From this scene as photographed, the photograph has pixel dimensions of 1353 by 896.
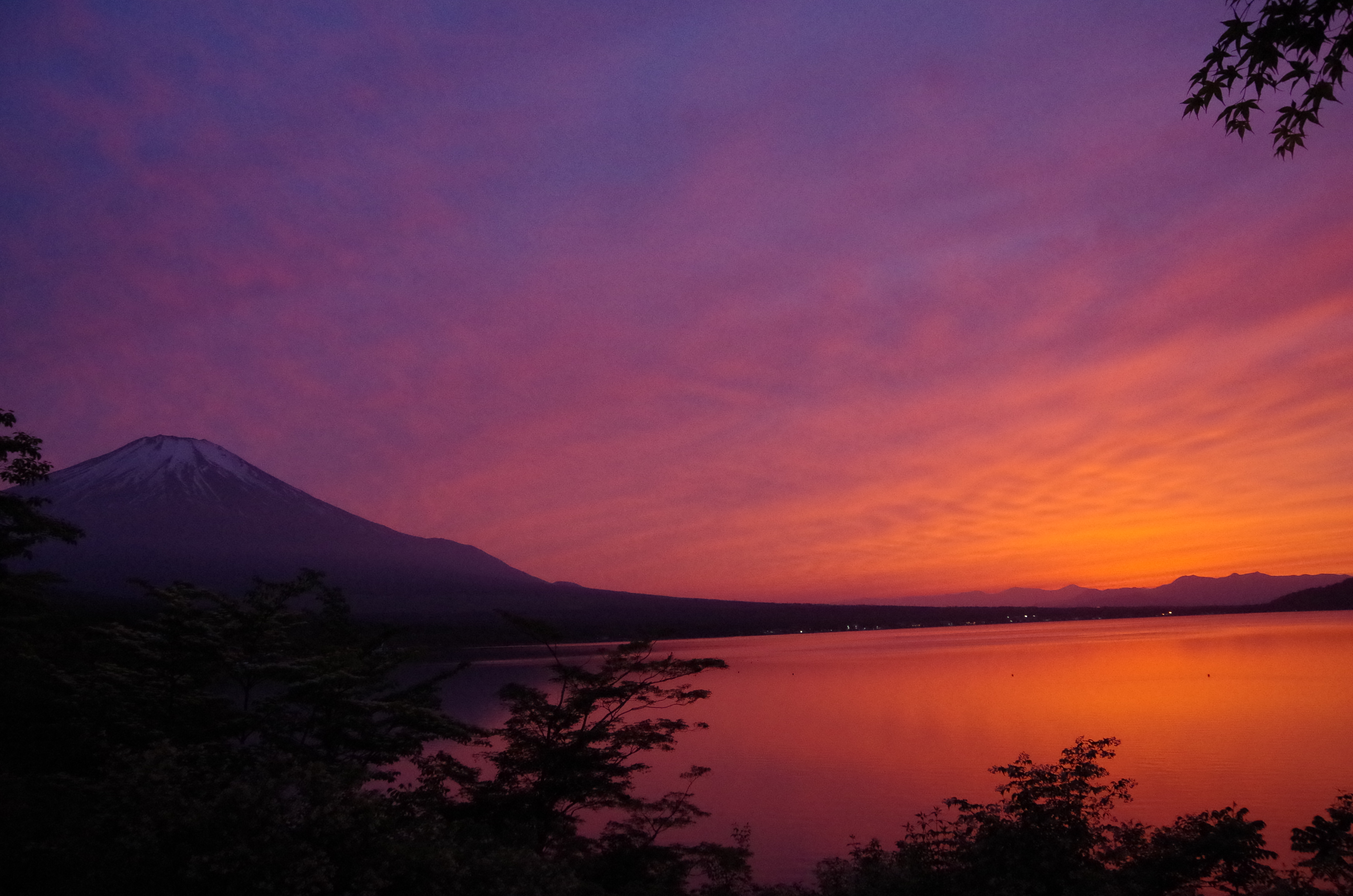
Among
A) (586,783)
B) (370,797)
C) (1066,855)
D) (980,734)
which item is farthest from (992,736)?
(370,797)

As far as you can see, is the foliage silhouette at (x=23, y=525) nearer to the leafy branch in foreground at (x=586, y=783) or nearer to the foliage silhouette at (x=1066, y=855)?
the leafy branch in foreground at (x=586, y=783)

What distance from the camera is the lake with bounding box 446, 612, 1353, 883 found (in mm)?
21547

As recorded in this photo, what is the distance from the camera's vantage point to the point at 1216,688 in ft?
145

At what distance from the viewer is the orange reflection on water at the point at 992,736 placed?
2162cm

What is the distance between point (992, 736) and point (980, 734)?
2.14ft

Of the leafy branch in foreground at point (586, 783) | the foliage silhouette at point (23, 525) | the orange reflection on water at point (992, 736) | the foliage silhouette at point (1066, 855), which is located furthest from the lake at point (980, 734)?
the foliage silhouette at point (23, 525)

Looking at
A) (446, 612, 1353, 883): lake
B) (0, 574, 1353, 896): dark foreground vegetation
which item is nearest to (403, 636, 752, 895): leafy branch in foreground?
(0, 574, 1353, 896): dark foreground vegetation

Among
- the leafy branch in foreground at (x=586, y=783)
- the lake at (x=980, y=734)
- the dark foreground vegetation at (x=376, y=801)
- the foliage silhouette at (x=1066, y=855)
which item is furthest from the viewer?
the lake at (x=980, y=734)

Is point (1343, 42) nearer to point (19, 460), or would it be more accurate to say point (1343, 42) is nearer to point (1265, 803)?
point (19, 460)

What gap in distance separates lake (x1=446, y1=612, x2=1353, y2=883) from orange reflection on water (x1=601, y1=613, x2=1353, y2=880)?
0.11 m

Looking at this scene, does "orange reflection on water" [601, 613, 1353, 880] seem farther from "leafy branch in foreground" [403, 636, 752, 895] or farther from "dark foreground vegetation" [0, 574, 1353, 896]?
"leafy branch in foreground" [403, 636, 752, 895]

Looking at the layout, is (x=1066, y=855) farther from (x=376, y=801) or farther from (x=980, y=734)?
(x=980, y=734)

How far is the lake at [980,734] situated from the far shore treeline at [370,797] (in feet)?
10.3

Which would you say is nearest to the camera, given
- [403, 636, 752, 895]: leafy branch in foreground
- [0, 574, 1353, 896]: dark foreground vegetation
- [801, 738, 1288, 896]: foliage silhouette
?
[0, 574, 1353, 896]: dark foreground vegetation
